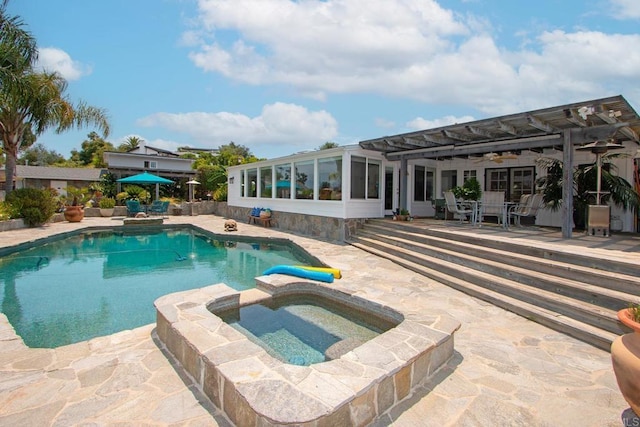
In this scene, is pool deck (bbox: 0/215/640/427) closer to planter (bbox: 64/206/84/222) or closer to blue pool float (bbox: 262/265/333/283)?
Answer: blue pool float (bbox: 262/265/333/283)

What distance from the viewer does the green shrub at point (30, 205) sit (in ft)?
43.0

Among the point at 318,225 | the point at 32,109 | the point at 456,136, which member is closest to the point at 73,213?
the point at 32,109

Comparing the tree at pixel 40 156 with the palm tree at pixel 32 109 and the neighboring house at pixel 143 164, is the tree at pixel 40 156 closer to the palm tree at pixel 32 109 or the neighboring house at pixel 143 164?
the neighboring house at pixel 143 164

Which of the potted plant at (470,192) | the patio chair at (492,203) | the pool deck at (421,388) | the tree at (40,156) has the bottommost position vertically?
the pool deck at (421,388)

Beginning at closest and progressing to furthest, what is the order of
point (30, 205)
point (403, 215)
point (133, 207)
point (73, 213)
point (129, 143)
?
point (403, 215)
point (30, 205)
point (73, 213)
point (133, 207)
point (129, 143)

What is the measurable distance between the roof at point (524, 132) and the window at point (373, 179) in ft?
1.80

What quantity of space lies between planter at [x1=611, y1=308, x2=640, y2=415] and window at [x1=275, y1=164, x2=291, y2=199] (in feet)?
39.0

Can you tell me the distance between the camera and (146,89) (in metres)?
17.1

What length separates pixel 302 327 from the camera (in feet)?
15.2

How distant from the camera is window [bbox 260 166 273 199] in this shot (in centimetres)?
1506

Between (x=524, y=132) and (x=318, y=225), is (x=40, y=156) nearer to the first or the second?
(x=318, y=225)

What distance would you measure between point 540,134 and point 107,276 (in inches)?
419

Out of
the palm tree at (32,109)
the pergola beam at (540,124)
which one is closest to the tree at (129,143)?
the palm tree at (32,109)

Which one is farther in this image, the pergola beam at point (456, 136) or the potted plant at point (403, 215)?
the potted plant at point (403, 215)
